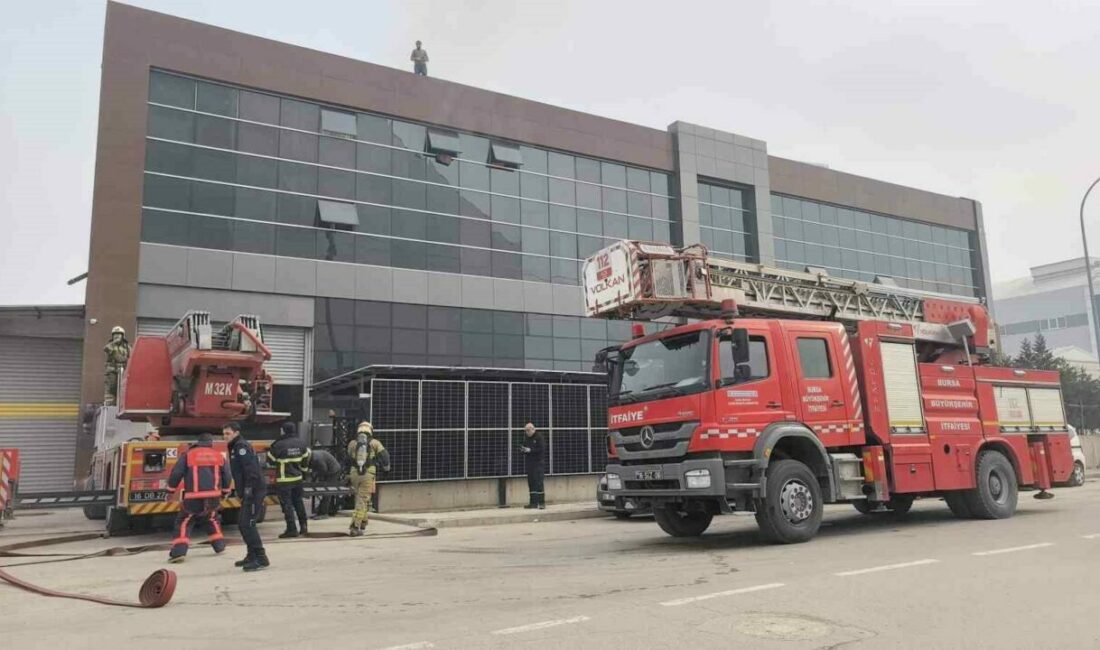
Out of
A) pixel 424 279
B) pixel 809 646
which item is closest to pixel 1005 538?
pixel 809 646

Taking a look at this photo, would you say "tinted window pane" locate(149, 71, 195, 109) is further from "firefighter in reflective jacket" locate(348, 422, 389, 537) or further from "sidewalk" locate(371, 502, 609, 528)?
"firefighter in reflective jacket" locate(348, 422, 389, 537)

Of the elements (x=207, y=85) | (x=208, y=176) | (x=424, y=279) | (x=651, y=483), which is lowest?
(x=651, y=483)

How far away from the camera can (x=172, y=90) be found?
22.6 m

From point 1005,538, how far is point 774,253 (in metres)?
24.4

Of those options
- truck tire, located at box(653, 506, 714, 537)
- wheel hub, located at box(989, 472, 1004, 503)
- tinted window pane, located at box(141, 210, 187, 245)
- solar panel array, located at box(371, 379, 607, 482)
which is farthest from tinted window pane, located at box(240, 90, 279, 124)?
wheel hub, located at box(989, 472, 1004, 503)

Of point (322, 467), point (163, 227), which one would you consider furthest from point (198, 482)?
point (163, 227)

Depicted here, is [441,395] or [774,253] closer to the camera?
[441,395]

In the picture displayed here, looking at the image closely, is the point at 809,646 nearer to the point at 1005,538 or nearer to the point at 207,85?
the point at 1005,538

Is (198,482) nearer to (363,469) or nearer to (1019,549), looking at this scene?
(363,469)

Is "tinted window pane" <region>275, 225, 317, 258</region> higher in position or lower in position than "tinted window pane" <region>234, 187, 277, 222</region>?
lower

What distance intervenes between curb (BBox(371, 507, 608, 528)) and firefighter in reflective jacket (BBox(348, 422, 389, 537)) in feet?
4.54

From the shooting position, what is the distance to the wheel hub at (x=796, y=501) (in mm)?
9328

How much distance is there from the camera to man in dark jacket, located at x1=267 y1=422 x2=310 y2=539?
36.9 feet

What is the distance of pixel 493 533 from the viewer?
12828 mm
